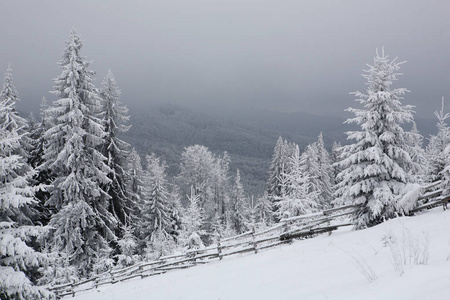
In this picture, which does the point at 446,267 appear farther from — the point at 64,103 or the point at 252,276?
the point at 64,103

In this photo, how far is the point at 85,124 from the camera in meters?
21.2

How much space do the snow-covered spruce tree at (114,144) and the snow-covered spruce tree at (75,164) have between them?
11.6ft

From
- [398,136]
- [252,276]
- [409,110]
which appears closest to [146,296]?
[252,276]

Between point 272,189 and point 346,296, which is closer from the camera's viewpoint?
point 346,296

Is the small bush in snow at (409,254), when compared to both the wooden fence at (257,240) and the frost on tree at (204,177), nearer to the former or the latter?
the wooden fence at (257,240)

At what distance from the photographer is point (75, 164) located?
20.0m

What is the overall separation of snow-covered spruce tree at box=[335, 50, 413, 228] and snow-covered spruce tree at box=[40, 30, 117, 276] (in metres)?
16.5

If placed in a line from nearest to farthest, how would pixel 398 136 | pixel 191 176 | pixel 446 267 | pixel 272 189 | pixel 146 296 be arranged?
pixel 446 267, pixel 146 296, pixel 398 136, pixel 272 189, pixel 191 176

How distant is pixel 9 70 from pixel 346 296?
1016 inches

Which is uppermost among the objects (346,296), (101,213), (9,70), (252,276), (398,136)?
(9,70)

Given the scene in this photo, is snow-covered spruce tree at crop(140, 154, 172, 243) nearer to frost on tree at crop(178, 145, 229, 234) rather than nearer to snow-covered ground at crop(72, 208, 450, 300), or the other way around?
frost on tree at crop(178, 145, 229, 234)

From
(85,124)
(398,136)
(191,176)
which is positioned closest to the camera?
(398,136)

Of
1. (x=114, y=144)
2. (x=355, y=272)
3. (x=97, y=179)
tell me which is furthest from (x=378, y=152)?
(x=114, y=144)

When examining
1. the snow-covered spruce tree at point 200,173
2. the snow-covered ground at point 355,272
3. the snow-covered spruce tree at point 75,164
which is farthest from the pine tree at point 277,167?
the snow-covered ground at point 355,272
